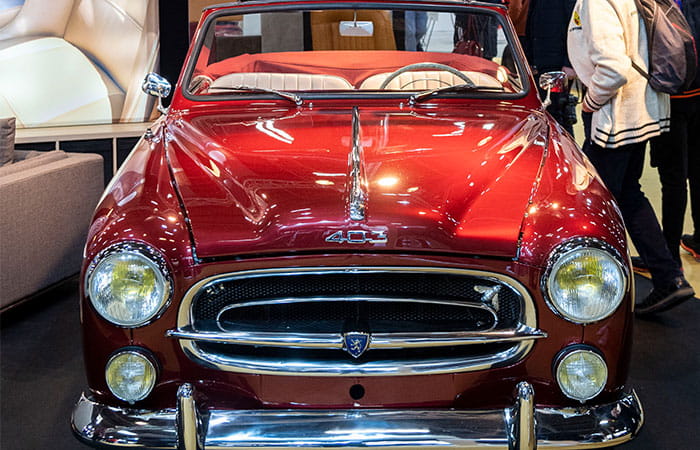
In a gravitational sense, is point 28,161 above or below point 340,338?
below

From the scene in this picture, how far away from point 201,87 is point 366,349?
1559mm

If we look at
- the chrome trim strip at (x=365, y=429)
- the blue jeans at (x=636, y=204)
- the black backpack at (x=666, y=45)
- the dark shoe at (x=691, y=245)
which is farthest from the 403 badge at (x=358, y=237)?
the dark shoe at (x=691, y=245)

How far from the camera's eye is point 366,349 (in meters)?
1.83

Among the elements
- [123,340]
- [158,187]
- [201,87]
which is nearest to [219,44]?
[201,87]

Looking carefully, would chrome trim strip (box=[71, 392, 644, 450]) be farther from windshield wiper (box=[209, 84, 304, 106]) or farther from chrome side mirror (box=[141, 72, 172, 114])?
chrome side mirror (box=[141, 72, 172, 114])

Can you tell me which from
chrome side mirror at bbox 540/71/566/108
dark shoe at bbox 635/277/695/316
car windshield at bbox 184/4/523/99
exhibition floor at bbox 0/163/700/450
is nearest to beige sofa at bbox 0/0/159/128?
exhibition floor at bbox 0/163/700/450

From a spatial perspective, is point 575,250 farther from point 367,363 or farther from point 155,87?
point 155,87

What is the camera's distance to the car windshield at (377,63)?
2.97m

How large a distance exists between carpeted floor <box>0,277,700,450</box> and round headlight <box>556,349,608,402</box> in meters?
0.85

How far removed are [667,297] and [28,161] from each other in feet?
10.1

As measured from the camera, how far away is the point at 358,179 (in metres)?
2.02

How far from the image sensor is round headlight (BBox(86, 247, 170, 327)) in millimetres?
1811

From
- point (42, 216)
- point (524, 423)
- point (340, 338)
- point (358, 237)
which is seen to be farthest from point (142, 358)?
point (42, 216)

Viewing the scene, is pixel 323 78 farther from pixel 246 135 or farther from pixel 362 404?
pixel 362 404
